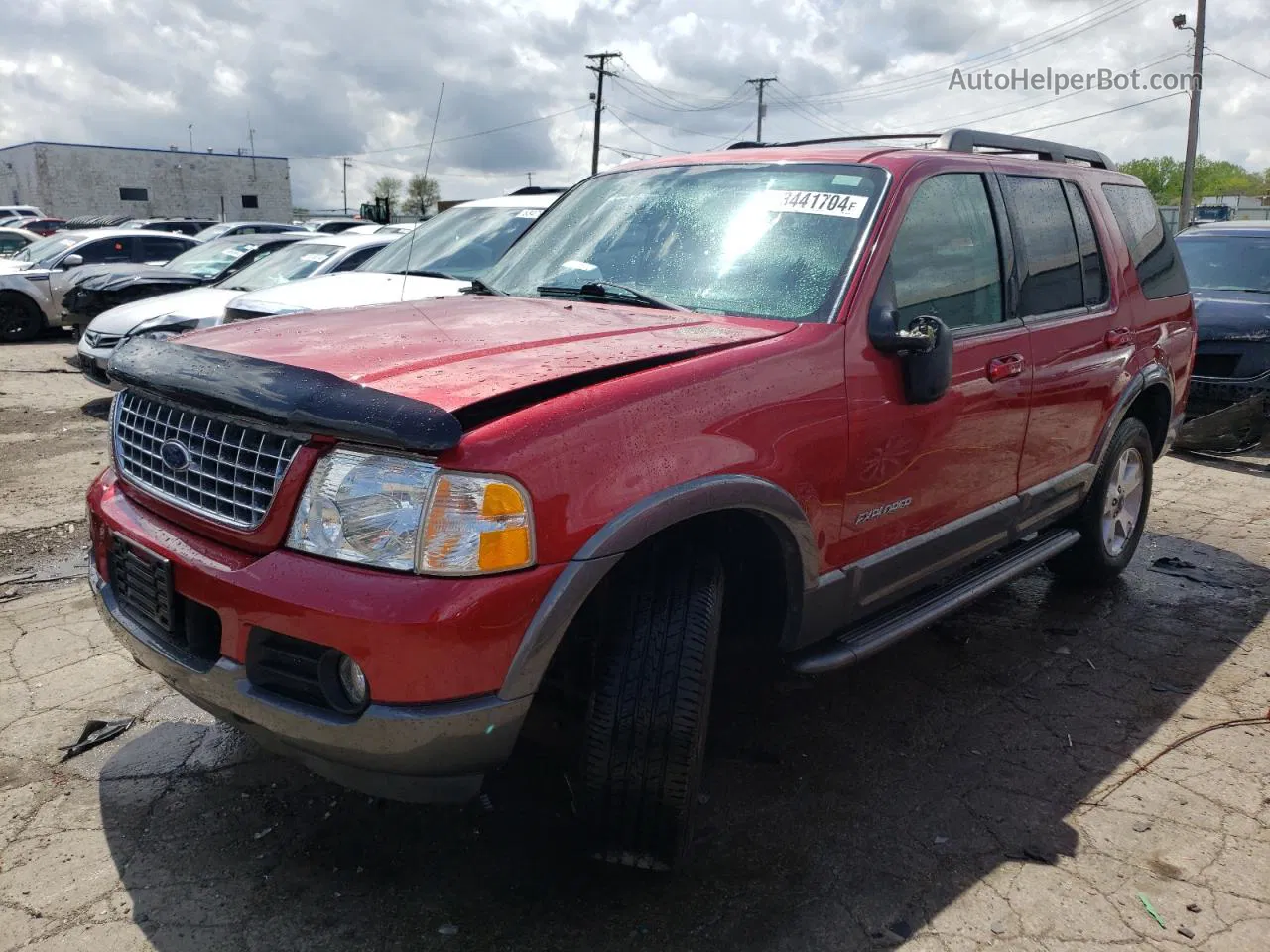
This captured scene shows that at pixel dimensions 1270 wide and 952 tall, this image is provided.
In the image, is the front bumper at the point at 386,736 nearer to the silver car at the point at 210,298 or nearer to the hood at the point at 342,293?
the hood at the point at 342,293

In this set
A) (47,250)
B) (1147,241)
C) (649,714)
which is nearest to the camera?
(649,714)

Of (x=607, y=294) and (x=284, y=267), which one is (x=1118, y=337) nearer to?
(x=607, y=294)

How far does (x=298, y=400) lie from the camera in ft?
7.23

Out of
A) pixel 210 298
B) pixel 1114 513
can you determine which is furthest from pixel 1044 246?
pixel 210 298

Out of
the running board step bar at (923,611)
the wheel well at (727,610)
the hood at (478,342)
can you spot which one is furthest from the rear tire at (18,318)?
the running board step bar at (923,611)

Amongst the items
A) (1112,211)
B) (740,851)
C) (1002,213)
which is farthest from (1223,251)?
(740,851)

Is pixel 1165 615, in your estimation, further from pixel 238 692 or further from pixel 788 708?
pixel 238 692

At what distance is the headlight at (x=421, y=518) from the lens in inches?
83.8

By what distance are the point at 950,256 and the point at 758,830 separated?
6.55 ft

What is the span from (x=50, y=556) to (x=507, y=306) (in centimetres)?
323

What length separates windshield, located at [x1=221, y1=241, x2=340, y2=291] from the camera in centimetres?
904

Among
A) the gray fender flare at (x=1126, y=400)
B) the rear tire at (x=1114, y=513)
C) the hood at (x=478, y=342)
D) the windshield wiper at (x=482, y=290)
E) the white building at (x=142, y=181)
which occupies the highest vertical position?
the white building at (x=142, y=181)

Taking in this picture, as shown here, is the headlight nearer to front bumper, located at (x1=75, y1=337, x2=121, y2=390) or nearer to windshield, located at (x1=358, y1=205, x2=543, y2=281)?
windshield, located at (x1=358, y1=205, x2=543, y2=281)

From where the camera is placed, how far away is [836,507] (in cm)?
291
